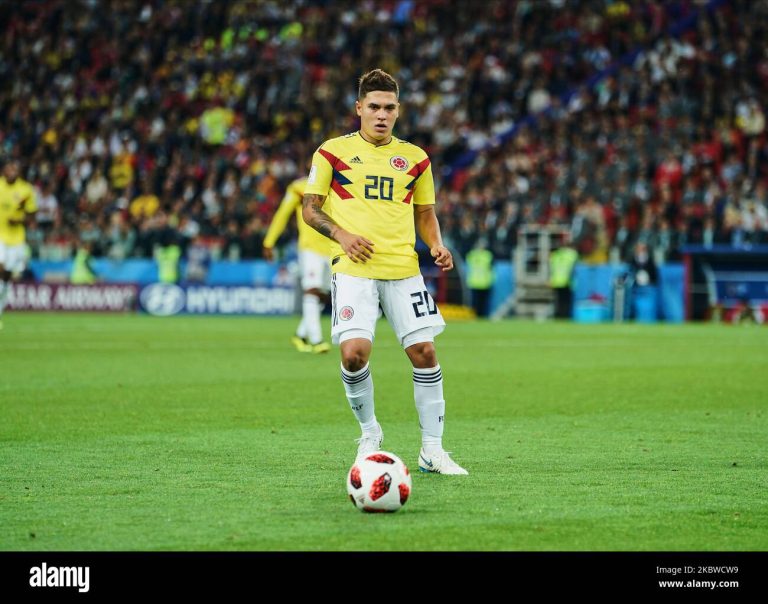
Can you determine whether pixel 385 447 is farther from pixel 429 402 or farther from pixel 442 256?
pixel 442 256

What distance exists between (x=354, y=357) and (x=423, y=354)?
398 millimetres

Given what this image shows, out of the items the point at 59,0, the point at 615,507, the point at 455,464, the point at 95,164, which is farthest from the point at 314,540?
the point at 59,0

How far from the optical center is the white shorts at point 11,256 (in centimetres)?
2108

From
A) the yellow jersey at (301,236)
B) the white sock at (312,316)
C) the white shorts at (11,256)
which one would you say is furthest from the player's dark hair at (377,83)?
the white shorts at (11,256)

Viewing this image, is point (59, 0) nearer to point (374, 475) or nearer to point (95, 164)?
point (95, 164)

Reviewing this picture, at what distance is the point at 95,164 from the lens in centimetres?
3503

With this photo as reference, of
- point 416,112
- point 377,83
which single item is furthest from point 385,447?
point 416,112

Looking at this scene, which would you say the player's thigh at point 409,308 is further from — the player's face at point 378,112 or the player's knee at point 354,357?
the player's face at point 378,112

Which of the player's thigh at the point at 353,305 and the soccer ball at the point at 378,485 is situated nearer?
the soccer ball at the point at 378,485

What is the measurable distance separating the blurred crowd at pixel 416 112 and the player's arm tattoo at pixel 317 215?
20.1 m

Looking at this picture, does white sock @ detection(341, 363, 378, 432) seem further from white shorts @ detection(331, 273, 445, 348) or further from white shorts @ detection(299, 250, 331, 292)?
white shorts @ detection(299, 250, 331, 292)

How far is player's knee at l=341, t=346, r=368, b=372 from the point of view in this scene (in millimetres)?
7234

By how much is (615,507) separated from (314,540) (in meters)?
1.58
